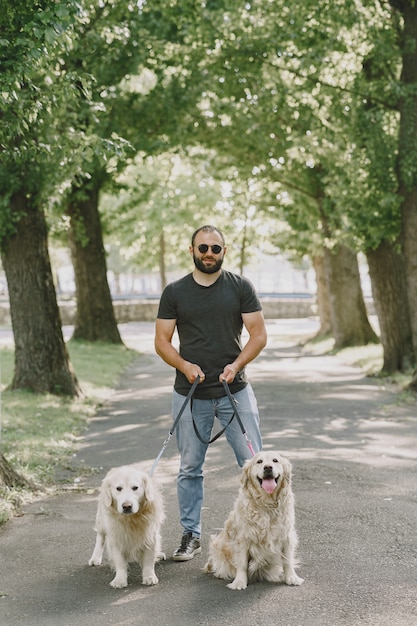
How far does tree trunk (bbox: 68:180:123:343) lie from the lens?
2839cm

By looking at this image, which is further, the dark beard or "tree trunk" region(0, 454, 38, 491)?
"tree trunk" region(0, 454, 38, 491)

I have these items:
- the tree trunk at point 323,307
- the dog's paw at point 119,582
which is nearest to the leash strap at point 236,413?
the dog's paw at point 119,582

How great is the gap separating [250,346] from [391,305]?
14.3 metres

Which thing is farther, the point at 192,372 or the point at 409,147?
the point at 409,147

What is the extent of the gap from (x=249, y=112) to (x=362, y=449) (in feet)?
47.0

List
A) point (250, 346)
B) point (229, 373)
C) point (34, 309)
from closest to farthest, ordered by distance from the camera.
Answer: point (229, 373) → point (250, 346) → point (34, 309)

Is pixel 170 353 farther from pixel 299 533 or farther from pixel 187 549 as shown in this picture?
pixel 299 533

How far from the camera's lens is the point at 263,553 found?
589 centimetres

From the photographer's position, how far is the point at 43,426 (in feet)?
42.1

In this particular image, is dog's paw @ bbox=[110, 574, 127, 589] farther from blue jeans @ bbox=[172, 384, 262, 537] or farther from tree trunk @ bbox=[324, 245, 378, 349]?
tree trunk @ bbox=[324, 245, 378, 349]

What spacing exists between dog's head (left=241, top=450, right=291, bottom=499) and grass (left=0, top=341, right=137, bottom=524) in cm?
292

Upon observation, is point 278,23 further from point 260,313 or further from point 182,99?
point 260,313

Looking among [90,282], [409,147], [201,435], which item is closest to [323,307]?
[90,282]

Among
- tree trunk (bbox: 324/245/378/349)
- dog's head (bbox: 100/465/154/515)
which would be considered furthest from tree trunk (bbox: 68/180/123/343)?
dog's head (bbox: 100/465/154/515)
